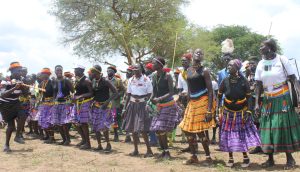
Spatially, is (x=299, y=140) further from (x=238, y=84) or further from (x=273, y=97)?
(x=238, y=84)

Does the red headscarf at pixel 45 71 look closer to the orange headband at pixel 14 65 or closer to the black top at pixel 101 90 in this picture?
the orange headband at pixel 14 65

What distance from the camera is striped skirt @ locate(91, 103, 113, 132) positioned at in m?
9.12

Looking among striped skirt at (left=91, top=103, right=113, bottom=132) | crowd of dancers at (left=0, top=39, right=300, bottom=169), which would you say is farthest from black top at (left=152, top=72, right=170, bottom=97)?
striped skirt at (left=91, top=103, right=113, bottom=132)

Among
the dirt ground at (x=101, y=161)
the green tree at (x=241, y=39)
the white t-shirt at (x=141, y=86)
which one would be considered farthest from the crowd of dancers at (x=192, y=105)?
the green tree at (x=241, y=39)

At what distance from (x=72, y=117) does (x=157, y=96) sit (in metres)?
2.73

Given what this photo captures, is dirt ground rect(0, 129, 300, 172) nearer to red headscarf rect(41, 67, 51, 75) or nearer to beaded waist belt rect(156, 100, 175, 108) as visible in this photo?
beaded waist belt rect(156, 100, 175, 108)

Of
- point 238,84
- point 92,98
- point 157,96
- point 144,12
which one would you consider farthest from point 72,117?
point 144,12

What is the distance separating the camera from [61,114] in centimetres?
1032

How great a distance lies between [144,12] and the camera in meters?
30.8

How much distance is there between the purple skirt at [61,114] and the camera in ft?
33.2

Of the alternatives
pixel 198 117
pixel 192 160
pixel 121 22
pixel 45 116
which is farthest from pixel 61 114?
pixel 121 22

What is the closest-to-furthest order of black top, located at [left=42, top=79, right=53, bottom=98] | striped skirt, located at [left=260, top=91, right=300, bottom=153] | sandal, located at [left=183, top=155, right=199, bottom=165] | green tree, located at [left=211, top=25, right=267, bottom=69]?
1. striped skirt, located at [left=260, top=91, right=300, bottom=153]
2. sandal, located at [left=183, top=155, right=199, bottom=165]
3. black top, located at [left=42, top=79, right=53, bottom=98]
4. green tree, located at [left=211, top=25, right=267, bottom=69]

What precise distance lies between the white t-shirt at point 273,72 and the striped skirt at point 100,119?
3820 mm

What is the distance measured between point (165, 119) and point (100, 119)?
1.93 meters
